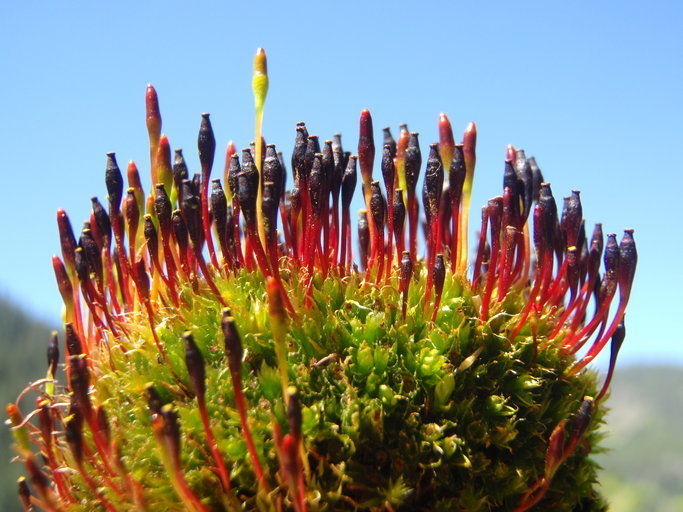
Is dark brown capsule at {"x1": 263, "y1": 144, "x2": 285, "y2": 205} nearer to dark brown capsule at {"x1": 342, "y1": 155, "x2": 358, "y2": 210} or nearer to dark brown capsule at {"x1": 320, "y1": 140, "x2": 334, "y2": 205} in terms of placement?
dark brown capsule at {"x1": 320, "y1": 140, "x2": 334, "y2": 205}

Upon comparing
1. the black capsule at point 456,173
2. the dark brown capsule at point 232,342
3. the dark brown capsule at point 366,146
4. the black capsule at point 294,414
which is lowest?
the black capsule at point 294,414

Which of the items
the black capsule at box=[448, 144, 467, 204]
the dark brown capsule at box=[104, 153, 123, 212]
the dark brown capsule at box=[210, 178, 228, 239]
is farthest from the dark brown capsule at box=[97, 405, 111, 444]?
the black capsule at box=[448, 144, 467, 204]

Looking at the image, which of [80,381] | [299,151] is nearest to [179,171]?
[299,151]

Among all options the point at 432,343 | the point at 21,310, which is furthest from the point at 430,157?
the point at 21,310

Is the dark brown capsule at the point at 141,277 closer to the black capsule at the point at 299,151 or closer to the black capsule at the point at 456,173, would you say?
the black capsule at the point at 299,151

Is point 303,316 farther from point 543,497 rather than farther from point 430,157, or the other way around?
point 543,497

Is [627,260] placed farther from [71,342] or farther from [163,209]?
[71,342]

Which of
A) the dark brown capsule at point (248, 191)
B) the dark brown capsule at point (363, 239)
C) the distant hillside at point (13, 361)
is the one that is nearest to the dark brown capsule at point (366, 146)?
the dark brown capsule at point (363, 239)
